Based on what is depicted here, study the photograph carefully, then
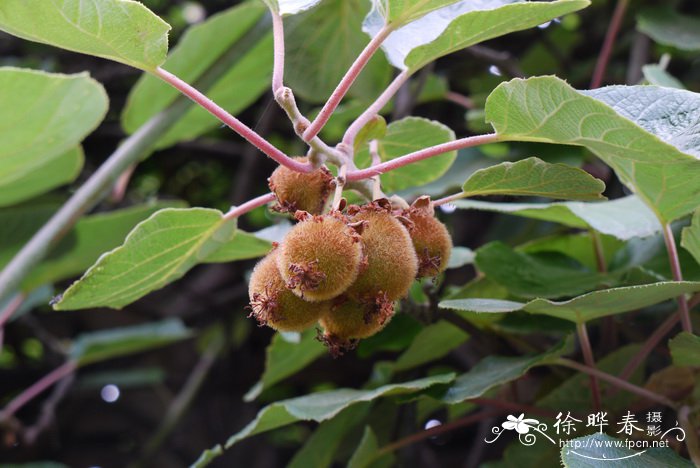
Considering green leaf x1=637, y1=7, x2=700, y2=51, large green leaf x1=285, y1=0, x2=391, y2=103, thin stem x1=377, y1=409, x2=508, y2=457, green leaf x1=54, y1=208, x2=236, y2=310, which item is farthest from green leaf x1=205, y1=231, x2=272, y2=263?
green leaf x1=637, y1=7, x2=700, y2=51

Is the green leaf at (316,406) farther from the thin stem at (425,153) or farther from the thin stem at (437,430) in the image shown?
the thin stem at (425,153)

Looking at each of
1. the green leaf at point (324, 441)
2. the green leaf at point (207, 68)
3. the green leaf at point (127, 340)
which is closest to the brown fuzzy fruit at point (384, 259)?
the green leaf at point (324, 441)

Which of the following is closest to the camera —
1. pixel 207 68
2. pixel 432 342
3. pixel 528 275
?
pixel 528 275

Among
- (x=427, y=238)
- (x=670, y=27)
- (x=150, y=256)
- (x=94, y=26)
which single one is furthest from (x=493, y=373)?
(x=670, y=27)

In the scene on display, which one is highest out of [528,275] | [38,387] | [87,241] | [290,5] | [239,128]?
[290,5]

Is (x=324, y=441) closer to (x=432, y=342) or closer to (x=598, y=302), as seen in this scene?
(x=432, y=342)

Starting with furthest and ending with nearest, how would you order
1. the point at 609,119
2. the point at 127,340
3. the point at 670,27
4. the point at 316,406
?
the point at 127,340 < the point at 670,27 < the point at 316,406 < the point at 609,119

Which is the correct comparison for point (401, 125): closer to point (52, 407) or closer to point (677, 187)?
point (677, 187)
